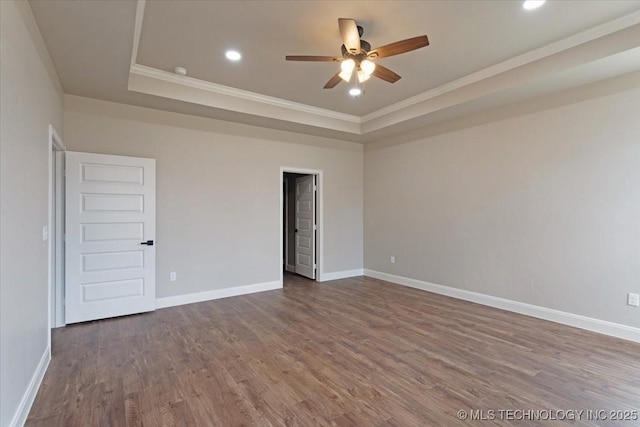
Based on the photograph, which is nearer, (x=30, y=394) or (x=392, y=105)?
(x=30, y=394)

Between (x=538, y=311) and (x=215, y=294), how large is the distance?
4.57 metres

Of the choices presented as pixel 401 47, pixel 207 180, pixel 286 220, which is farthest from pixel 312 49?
pixel 286 220

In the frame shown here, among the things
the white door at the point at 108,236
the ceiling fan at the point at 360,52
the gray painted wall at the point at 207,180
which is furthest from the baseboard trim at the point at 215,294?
the ceiling fan at the point at 360,52

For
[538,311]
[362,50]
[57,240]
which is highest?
[362,50]

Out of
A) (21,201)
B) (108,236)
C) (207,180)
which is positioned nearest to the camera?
(21,201)

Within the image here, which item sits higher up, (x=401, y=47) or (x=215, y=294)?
(x=401, y=47)

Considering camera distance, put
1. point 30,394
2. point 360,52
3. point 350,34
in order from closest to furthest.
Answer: point 30,394, point 350,34, point 360,52

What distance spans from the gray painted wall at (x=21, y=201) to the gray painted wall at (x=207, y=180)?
1.33m

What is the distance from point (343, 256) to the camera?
6.57 metres

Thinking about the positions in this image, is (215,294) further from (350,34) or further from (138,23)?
(350,34)

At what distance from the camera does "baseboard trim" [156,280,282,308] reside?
15.0 feet

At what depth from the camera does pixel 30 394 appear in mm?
2254

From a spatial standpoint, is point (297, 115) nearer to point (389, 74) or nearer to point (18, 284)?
point (389, 74)

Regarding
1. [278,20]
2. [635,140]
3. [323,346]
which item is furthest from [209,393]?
[635,140]
